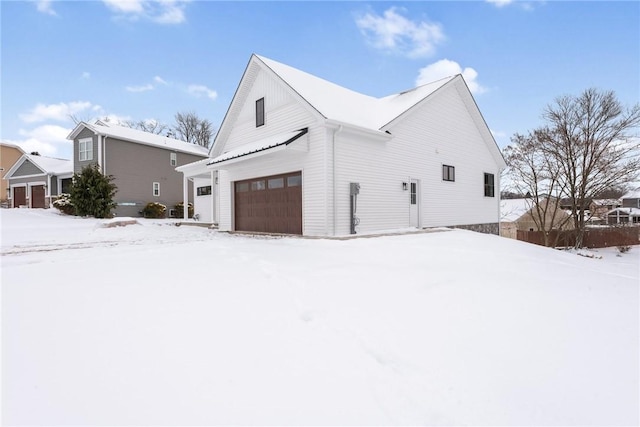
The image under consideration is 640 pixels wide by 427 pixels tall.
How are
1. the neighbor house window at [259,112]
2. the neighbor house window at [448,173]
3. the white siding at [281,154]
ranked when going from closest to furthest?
the white siding at [281,154] → the neighbor house window at [259,112] → the neighbor house window at [448,173]

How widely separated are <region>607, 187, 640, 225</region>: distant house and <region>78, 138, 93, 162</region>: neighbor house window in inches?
1876

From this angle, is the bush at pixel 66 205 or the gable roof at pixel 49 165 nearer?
the bush at pixel 66 205

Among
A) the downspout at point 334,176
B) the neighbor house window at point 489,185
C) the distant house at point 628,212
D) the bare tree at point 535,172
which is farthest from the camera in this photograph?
the distant house at point 628,212

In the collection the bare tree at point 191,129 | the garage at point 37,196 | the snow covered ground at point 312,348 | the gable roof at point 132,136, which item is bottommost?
the snow covered ground at point 312,348

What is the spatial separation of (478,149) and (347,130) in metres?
8.81

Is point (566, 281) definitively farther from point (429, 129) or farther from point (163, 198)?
point (163, 198)

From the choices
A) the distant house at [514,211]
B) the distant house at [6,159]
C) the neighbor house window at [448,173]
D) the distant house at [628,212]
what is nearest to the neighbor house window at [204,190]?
the neighbor house window at [448,173]

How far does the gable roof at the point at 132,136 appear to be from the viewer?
2049 cm

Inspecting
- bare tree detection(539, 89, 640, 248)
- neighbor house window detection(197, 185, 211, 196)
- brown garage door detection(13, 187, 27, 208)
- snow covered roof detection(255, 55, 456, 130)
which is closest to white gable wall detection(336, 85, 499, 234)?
snow covered roof detection(255, 55, 456, 130)

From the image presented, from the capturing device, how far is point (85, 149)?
21.1 m

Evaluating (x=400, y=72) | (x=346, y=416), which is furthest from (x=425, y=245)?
(x=400, y=72)

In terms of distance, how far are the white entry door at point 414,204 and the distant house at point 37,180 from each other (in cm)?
2288

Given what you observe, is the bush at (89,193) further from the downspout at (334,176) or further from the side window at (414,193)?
the side window at (414,193)

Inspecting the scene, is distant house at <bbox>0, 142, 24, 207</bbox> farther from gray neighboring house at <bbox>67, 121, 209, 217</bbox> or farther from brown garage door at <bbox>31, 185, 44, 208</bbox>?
gray neighboring house at <bbox>67, 121, 209, 217</bbox>
